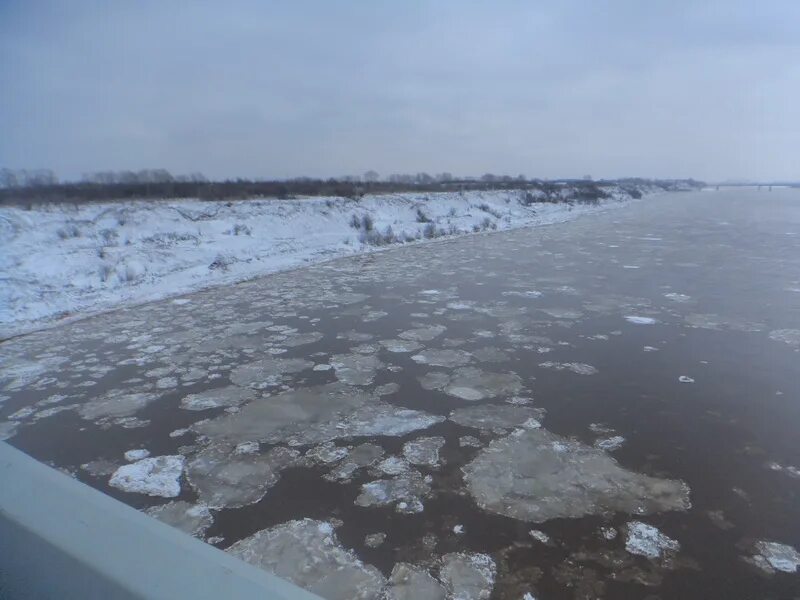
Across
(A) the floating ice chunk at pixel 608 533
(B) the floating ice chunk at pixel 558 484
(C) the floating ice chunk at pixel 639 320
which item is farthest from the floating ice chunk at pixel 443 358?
(A) the floating ice chunk at pixel 608 533

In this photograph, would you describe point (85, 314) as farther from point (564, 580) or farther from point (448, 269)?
point (564, 580)

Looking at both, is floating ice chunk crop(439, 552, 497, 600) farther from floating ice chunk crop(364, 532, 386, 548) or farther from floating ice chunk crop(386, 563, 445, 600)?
floating ice chunk crop(364, 532, 386, 548)

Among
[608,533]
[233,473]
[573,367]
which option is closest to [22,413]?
[233,473]

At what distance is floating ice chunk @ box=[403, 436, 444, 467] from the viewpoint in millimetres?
3146

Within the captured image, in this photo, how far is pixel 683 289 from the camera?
25.8 feet

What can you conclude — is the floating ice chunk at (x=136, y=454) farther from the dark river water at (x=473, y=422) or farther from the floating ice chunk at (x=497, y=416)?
the floating ice chunk at (x=497, y=416)

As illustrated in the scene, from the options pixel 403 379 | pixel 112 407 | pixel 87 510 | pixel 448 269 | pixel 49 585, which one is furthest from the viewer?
pixel 448 269

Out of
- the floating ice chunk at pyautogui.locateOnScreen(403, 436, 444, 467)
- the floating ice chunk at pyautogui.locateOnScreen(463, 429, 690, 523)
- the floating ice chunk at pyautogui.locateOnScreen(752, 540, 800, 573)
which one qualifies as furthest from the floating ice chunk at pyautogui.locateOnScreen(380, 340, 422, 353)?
the floating ice chunk at pyautogui.locateOnScreen(752, 540, 800, 573)

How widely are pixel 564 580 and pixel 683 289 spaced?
6.95m

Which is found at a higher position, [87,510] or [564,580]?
[87,510]

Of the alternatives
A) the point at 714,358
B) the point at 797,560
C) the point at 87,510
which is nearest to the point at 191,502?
the point at 87,510

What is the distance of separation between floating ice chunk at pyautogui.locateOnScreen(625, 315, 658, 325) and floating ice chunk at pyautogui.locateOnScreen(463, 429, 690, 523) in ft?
10.9

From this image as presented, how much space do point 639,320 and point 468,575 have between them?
190 inches

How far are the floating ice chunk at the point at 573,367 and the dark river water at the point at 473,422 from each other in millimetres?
29
